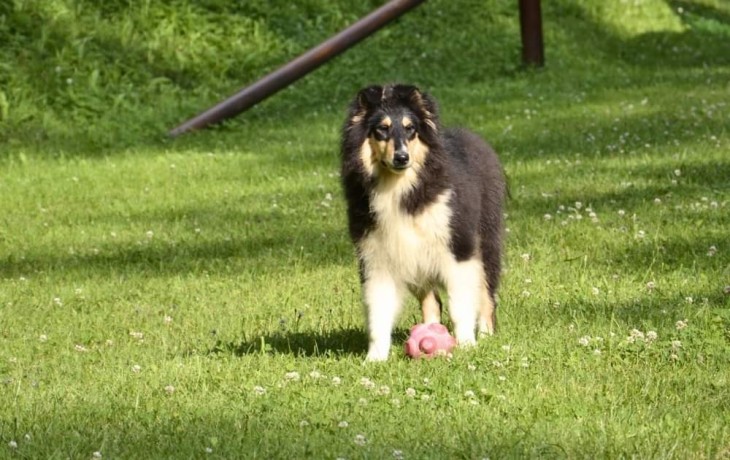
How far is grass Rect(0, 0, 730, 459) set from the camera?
241 inches

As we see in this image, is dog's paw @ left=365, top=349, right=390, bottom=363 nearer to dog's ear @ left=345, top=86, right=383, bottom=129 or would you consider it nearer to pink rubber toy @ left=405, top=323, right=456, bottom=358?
pink rubber toy @ left=405, top=323, right=456, bottom=358

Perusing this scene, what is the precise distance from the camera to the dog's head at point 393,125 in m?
7.25

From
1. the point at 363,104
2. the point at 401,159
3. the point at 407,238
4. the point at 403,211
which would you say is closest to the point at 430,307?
the point at 407,238

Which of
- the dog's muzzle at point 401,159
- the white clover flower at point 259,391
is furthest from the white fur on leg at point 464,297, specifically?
the white clover flower at point 259,391

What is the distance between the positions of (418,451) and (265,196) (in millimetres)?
7886

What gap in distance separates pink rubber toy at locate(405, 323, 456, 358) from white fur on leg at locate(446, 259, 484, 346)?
179 mm

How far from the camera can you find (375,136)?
7.32 meters

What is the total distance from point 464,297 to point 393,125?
104 centimetres

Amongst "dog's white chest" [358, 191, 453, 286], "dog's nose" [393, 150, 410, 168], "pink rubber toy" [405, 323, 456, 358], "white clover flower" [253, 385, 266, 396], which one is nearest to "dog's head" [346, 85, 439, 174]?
"dog's nose" [393, 150, 410, 168]

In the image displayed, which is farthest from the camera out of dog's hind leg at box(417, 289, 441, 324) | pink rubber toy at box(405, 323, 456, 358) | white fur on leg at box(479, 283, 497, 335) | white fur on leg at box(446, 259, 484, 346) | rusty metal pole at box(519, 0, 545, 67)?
rusty metal pole at box(519, 0, 545, 67)

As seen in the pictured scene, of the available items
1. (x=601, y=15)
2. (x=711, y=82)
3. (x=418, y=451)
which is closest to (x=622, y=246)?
(x=418, y=451)

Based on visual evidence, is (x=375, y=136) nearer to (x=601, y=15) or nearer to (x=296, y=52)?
(x=296, y=52)

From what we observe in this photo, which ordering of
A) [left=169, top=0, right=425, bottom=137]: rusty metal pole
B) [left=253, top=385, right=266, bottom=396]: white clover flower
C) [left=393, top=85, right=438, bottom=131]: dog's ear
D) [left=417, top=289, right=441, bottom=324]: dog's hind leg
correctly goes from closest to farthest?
1. [left=253, top=385, right=266, bottom=396]: white clover flower
2. [left=393, top=85, right=438, bottom=131]: dog's ear
3. [left=417, top=289, right=441, bottom=324]: dog's hind leg
4. [left=169, top=0, right=425, bottom=137]: rusty metal pole

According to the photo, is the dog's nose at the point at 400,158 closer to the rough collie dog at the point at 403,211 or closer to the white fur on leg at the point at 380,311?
the rough collie dog at the point at 403,211
